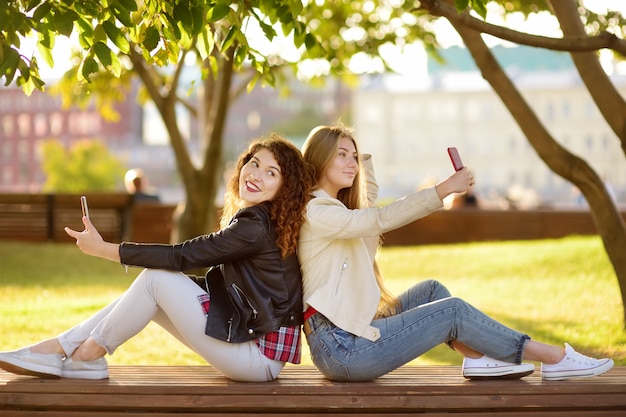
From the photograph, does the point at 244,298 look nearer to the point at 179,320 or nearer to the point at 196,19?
the point at 179,320

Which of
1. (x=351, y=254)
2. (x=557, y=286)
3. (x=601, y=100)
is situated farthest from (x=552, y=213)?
(x=351, y=254)

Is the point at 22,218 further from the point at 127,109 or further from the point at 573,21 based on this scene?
the point at 127,109

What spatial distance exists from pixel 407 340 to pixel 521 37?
2346 millimetres

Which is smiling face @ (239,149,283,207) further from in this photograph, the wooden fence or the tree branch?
the wooden fence

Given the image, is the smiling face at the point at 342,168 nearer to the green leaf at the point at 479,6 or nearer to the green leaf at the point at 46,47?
the green leaf at the point at 479,6

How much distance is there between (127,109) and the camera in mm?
102062

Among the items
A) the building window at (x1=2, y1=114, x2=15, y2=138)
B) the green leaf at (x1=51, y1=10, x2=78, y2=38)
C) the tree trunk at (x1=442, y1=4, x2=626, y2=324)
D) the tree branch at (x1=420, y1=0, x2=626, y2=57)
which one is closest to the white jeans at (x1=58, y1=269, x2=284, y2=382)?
the green leaf at (x1=51, y1=10, x2=78, y2=38)

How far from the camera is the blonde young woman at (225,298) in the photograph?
14.1ft

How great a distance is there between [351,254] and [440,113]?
91429 millimetres

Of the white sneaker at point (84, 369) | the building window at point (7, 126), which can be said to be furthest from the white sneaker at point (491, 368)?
the building window at point (7, 126)

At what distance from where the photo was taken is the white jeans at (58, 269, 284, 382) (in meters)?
4.32

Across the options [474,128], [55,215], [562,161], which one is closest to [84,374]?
[562,161]

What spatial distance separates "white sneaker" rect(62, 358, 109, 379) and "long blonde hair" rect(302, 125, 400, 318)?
1.29 m

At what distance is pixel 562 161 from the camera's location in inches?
316
